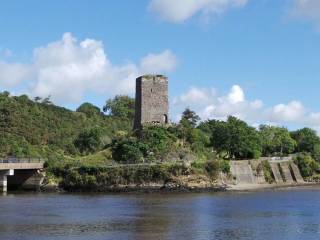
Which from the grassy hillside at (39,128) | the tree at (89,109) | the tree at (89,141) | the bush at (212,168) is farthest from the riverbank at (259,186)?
the tree at (89,109)

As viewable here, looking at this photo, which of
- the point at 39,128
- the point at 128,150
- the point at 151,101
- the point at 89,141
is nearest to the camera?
the point at 128,150

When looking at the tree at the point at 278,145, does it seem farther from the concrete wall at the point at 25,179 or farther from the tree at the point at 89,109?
the concrete wall at the point at 25,179

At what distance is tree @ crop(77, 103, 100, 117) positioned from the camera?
172m

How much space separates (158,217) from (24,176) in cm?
4187

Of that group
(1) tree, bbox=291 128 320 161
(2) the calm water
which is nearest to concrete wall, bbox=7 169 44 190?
(2) the calm water

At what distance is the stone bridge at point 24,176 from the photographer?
8206 cm

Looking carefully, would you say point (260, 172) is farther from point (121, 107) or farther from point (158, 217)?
point (121, 107)

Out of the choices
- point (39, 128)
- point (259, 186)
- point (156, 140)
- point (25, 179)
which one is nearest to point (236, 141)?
point (259, 186)

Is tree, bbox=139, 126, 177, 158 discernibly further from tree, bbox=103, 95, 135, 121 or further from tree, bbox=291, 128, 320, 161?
tree, bbox=103, 95, 135, 121

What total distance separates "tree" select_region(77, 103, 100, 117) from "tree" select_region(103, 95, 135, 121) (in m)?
4.15

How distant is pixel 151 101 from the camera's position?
9744cm

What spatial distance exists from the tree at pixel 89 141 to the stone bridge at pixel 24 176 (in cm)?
4098

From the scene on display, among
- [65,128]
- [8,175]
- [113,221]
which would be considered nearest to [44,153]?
[65,128]

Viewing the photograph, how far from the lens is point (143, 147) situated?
305 ft
